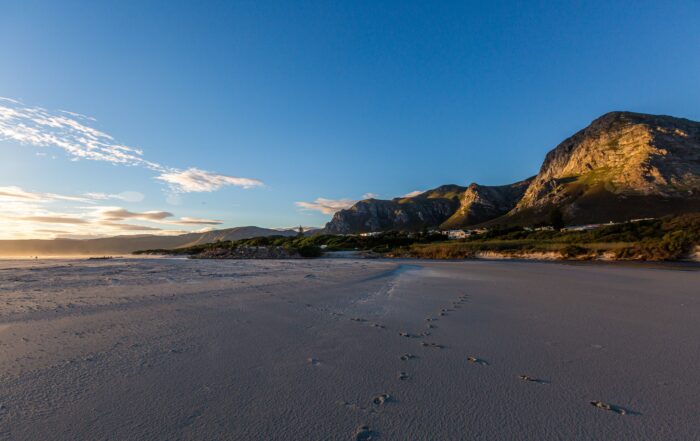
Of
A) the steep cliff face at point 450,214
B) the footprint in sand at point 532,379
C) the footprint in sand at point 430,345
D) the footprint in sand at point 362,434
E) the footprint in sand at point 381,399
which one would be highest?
the steep cliff face at point 450,214

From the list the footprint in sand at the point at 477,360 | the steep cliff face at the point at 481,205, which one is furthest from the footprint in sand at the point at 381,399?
the steep cliff face at the point at 481,205

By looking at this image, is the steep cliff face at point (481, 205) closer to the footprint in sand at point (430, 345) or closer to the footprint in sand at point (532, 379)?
the footprint in sand at point (430, 345)

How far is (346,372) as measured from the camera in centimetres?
371

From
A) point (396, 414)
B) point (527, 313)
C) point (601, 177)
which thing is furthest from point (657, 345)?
point (601, 177)

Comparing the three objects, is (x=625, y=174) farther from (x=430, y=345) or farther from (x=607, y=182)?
(x=430, y=345)

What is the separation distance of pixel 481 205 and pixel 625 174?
6071cm

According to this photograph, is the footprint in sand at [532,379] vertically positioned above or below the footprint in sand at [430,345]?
below

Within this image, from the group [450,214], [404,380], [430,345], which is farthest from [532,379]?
[450,214]

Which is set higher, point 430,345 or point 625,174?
point 625,174

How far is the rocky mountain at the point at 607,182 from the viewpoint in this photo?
330ft

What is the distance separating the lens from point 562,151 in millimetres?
174750

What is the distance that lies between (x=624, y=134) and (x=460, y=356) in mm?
185688

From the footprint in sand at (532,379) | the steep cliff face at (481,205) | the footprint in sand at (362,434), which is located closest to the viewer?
the footprint in sand at (362,434)

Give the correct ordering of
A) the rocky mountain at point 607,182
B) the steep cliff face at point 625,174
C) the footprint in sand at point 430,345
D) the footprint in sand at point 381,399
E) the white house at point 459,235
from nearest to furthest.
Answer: the footprint in sand at point 381,399 < the footprint in sand at point 430,345 < the white house at point 459,235 < the steep cliff face at point 625,174 < the rocky mountain at point 607,182
